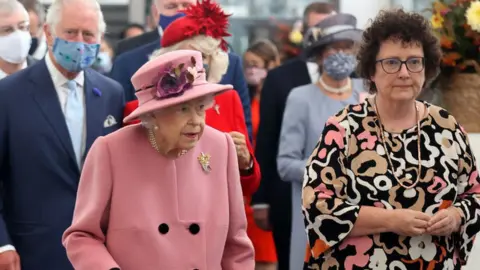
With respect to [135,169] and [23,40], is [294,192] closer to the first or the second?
[23,40]

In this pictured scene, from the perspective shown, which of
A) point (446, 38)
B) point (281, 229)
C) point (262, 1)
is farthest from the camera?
point (262, 1)

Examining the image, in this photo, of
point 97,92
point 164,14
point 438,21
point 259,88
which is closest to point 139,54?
point 164,14

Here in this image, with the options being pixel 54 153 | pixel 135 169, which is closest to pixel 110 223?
pixel 135 169

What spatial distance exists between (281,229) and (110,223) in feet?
9.95

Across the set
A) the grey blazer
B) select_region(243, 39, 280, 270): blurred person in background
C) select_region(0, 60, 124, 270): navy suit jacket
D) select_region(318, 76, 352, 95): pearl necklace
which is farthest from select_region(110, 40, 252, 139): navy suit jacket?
select_region(243, 39, 280, 270): blurred person in background

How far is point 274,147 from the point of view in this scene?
268 inches

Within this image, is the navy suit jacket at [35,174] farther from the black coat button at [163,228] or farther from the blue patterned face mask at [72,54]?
the black coat button at [163,228]

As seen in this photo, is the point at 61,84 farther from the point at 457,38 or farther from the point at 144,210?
the point at 457,38

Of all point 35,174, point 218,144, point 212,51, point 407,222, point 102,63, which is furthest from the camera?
point 102,63

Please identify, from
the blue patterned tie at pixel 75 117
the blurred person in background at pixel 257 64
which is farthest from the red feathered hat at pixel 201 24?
the blurred person in background at pixel 257 64

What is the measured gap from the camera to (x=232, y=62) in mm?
5941

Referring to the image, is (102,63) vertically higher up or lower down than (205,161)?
lower down

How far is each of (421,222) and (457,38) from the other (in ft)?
6.01

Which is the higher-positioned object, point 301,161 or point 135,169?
point 135,169
